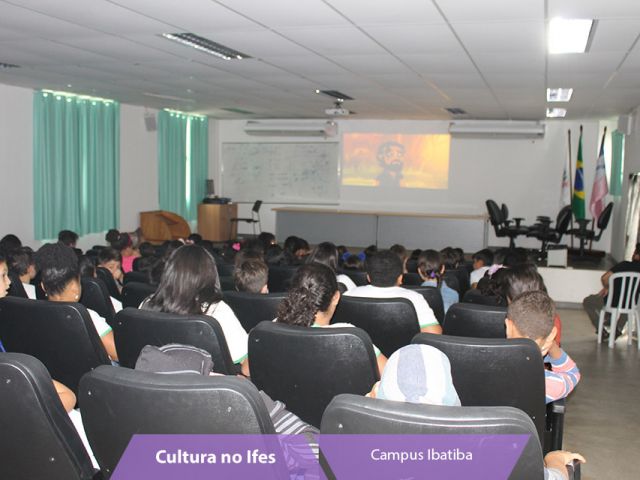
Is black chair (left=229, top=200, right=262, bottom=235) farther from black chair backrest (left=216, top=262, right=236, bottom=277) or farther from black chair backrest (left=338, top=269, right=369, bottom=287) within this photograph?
black chair backrest (left=338, top=269, right=369, bottom=287)

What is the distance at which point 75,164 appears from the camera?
1025 cm

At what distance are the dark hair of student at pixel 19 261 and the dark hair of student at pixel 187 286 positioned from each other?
1934 millimetres

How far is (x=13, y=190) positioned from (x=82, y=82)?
6.68 feet

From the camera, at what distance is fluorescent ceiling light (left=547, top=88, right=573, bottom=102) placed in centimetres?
802

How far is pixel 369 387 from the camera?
7.54 ft

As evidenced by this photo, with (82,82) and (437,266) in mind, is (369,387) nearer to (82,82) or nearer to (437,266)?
(437,266)

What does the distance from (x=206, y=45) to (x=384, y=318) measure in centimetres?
346

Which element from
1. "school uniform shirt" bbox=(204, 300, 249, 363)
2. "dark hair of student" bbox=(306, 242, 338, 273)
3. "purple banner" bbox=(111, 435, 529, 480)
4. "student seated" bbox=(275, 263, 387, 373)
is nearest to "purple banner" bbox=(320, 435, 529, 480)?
"purple banner" bbox=(111, 435, 529, 480)

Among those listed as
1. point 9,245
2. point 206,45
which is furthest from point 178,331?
point 206,45

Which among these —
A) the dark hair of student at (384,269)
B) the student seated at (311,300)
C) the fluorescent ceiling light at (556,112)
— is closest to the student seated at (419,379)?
the student seated at (311,300)

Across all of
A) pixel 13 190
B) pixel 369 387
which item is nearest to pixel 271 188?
pixel 13 190

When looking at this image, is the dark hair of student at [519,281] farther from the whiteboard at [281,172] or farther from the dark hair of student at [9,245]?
the whiteboard at [281,172]

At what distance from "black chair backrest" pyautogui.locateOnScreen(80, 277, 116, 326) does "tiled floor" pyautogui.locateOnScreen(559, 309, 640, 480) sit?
8.75ft

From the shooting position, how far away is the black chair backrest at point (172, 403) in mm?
1479
